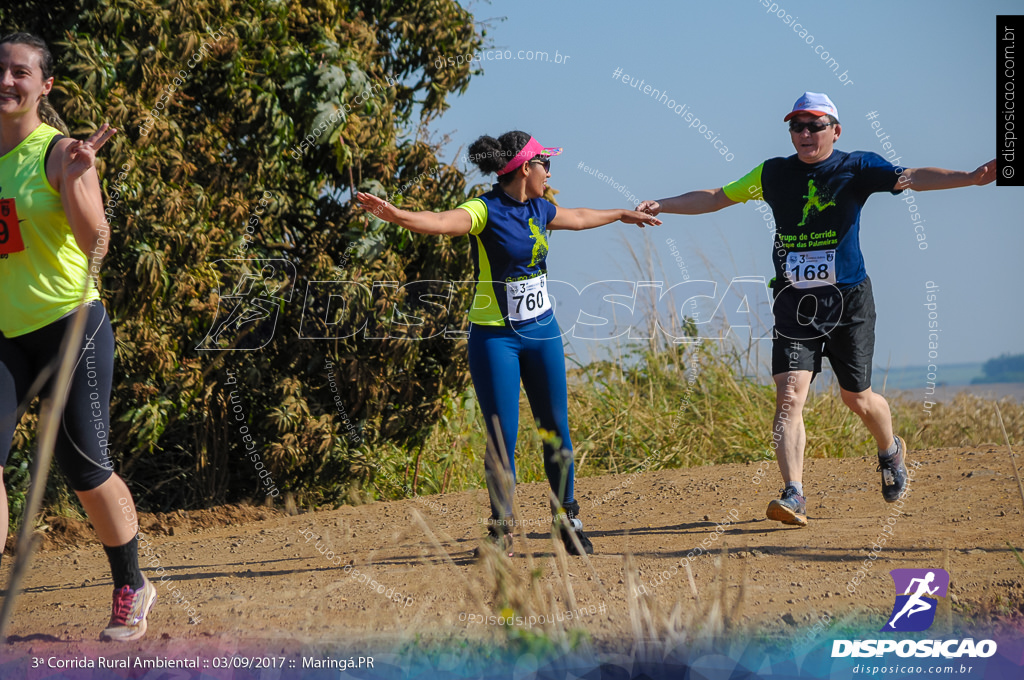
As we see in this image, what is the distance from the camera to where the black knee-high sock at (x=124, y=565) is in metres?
3.18

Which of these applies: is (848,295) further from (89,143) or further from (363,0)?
(363,0)

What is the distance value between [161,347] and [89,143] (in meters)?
2.73

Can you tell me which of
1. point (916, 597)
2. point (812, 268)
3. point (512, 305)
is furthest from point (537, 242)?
point (916, 597)

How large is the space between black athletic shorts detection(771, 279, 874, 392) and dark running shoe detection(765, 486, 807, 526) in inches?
25.5

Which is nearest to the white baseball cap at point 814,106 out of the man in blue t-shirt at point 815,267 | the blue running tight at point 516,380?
the man in blue t-shirt at point 815,267

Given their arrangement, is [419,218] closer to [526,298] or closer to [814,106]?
[526,298]

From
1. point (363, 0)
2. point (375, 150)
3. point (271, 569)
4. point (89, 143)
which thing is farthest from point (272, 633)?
point (363, 0)

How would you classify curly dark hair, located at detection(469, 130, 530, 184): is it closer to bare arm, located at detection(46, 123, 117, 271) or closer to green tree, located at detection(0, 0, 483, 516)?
bare arm, located at detection(46, 123, 117, 271)

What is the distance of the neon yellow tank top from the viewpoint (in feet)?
9.84

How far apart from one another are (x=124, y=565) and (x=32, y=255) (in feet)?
3.83

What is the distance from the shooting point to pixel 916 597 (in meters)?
3.07

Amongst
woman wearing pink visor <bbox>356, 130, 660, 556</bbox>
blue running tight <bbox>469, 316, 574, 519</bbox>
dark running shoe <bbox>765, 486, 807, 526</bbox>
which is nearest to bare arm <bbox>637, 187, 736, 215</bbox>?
woman wearing pink visor <bbox>356, 130, 660, 556</bbox>

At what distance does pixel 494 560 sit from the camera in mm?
2104

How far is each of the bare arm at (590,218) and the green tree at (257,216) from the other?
5.80 feet
